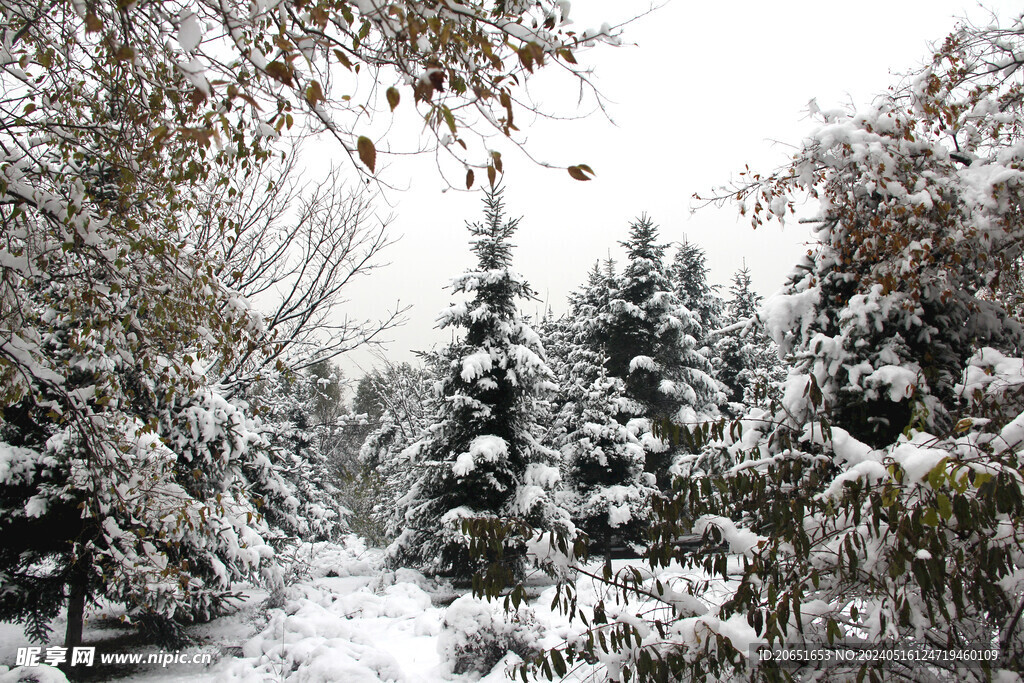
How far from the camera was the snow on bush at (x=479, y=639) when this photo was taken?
6.74 metres

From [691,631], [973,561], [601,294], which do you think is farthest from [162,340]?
[601,294]

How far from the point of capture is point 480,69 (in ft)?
8.26

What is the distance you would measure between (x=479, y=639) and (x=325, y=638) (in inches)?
81.2

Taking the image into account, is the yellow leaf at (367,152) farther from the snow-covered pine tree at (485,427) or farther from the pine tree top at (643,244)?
the pine tree top at (643,244)

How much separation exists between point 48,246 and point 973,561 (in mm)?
5344

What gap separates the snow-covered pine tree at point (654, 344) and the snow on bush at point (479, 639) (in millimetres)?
13156

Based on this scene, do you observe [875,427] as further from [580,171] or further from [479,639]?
[479,639]

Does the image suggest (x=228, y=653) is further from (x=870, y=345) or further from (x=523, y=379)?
(x=870, y=345)

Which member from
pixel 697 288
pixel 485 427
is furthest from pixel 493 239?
pixel 697 288

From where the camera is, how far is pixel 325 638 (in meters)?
7.21

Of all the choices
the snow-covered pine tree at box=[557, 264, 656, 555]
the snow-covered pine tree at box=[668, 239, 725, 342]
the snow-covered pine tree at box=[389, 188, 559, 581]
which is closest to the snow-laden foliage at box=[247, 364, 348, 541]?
the snow-covered pine tree at box=[389, 188, 559, 581]

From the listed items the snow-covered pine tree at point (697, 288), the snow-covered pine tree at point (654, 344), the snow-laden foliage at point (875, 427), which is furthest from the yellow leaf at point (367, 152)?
the snow-covered pine tree at point (697, 288)

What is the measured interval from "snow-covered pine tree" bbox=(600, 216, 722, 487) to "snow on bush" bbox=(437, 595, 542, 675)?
43.2 ft

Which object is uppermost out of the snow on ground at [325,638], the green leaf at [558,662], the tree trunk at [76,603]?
the green leaf at [558,662]
